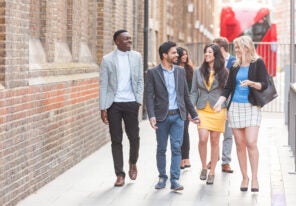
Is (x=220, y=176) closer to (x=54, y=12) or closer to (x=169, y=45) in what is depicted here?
(x=169, y=45)

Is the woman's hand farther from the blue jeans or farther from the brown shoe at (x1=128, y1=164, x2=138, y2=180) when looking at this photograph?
the brown shoe at (x1=128, y1=164, x2=138, y2=180)

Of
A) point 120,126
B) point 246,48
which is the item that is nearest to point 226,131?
point 120,126

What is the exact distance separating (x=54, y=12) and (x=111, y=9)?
509cm

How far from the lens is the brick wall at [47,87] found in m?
8.85

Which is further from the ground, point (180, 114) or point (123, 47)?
point (123, 47)

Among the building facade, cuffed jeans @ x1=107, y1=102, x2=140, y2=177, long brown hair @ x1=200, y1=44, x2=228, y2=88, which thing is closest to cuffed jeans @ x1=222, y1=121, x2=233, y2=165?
long brown hair @ x1=200, y1=44, x2=228, y2=88

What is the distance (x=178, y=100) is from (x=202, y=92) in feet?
3.05

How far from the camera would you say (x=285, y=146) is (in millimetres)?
15875

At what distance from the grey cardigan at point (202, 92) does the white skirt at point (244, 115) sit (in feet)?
2.53

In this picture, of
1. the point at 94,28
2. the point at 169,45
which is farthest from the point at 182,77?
the point at 94,28

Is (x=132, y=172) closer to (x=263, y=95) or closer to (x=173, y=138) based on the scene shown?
(x=173, y=138)

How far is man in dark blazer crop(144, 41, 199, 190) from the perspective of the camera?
989 centimetres

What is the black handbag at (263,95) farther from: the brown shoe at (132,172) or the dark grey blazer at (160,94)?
the brown shoe at (132,172)

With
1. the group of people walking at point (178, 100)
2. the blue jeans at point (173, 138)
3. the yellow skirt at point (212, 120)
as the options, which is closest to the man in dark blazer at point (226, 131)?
the group of people walking at point (178, 100)
